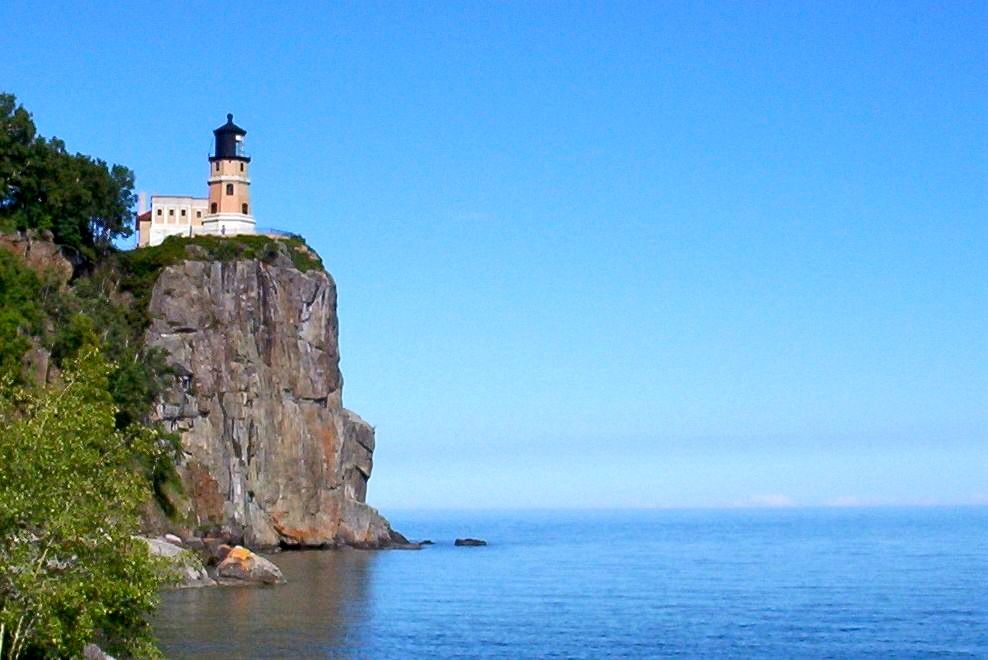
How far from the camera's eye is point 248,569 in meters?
80.1

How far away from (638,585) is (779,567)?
77.6 ft

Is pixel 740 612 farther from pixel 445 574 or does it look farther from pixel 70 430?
pixel 70 430

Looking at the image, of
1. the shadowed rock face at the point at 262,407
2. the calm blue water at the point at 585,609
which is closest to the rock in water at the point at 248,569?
the calm blue water at the point at 585,609

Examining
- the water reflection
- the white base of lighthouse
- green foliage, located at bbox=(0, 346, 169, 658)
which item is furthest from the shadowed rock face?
green foliage, located at bbox=(0, 346, 169, 658)

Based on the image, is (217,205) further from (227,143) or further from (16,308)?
(16,308)

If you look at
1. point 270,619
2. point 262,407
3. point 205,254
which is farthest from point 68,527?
point 205,254

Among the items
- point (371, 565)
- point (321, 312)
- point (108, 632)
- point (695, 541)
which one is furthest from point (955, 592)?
point (695, 541)

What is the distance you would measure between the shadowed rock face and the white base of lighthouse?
699 centimetres

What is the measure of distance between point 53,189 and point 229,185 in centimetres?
3106

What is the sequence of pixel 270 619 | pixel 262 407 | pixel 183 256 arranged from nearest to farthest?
pixel 270 619 → pixel 183 256 → pixel 262 407

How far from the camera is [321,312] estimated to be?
385 feet

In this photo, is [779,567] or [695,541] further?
[695,541]

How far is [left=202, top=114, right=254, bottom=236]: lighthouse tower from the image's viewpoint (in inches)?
4756

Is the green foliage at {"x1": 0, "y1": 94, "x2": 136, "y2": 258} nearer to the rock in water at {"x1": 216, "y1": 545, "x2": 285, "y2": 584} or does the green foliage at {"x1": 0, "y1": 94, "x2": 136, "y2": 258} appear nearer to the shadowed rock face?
the shadowed rock face
